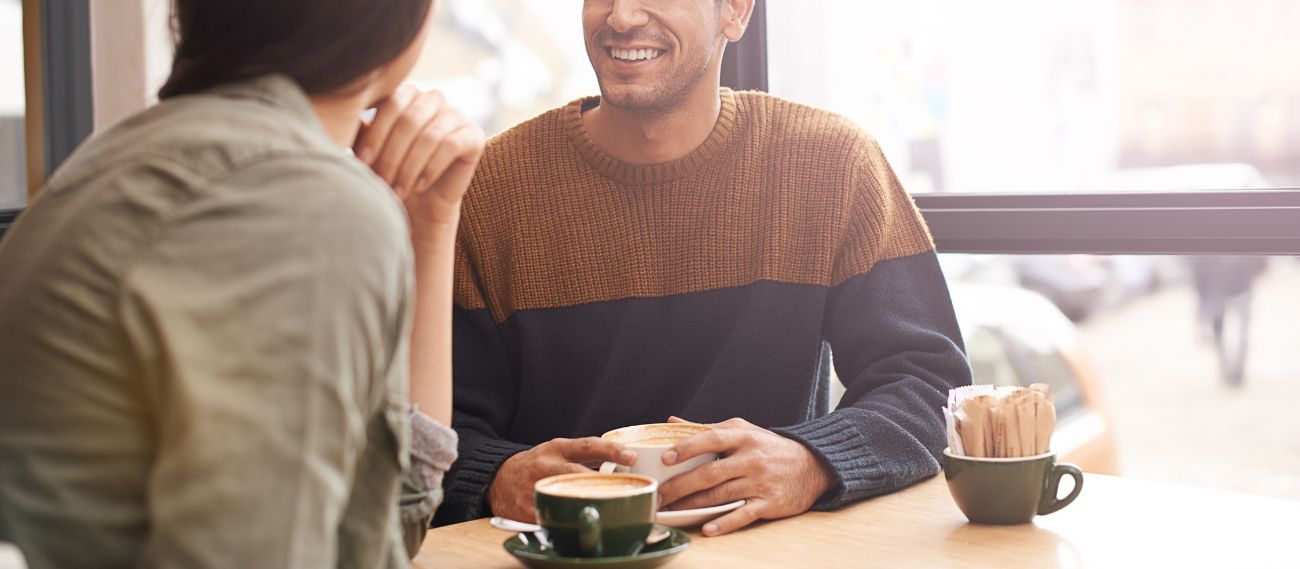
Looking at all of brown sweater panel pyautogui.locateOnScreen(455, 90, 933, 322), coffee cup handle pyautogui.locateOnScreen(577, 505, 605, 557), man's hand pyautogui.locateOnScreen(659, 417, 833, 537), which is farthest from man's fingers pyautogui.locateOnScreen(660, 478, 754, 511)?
brown sweater panel pyautogui.locateOnScreen(455, 90, 933, 322)

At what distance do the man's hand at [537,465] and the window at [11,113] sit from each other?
230 centimetres

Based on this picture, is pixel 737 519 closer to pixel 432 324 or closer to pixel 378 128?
pixel 432 324

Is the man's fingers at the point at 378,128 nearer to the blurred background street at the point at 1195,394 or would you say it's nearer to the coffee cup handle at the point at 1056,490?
Result: the coffee cup handle at the point at 1056,490

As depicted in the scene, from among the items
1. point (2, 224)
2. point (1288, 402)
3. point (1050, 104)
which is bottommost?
point (1288, 402)

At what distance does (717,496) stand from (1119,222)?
0.95 m

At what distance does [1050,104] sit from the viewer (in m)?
2.69

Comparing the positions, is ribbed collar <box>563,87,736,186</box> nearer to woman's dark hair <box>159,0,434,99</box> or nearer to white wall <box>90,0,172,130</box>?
woman's dark hair <box>159,0,434,99</box>

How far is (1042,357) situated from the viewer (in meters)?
2.78

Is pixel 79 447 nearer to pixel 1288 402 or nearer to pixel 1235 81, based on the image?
pixel 1235 81

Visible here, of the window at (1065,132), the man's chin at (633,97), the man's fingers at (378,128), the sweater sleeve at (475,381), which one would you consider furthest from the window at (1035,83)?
the man's fingers at (378,128)

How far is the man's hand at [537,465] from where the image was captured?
4.20 ft

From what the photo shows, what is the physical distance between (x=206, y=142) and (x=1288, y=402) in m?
3.88

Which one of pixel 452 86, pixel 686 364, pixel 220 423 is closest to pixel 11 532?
pixel 220 423

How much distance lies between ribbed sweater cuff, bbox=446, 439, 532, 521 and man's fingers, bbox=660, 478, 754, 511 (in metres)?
0.24
